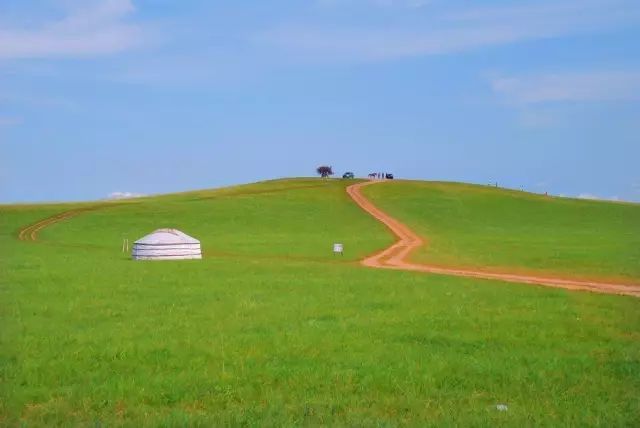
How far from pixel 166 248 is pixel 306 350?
25456mm

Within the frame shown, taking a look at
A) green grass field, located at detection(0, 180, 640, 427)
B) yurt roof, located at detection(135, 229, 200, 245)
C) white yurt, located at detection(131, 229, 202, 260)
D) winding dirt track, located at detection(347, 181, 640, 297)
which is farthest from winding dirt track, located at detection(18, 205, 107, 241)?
green grass field, located at detection(0, 180, 640, 427)

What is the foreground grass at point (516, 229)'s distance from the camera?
37344 mm

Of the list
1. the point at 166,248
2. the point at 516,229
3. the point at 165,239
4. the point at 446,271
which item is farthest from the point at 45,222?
the point at 446,271

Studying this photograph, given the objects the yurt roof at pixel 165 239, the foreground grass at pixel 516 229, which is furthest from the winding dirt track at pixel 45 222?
the foreground grass at pixel 516 229

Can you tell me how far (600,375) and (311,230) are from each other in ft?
175

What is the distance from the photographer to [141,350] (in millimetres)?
14570

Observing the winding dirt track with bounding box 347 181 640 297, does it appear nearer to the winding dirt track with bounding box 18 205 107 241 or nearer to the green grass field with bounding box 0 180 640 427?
the green grass field with bounding box 0 180 640 427

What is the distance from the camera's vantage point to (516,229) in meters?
71.0

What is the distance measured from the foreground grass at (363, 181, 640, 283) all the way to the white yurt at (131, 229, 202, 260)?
10.2m

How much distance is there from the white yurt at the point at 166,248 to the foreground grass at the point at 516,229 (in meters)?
10.2

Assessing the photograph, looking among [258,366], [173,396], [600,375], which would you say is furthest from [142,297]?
[600,375]

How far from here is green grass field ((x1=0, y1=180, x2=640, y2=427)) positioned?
36.6 ft

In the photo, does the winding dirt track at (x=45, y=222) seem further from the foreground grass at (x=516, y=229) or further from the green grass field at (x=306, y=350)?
the green grass field at (x=306, y=350)

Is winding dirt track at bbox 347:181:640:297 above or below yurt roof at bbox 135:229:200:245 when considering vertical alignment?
below
